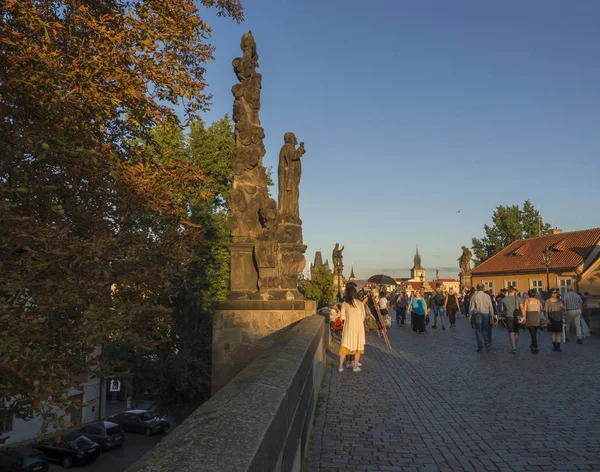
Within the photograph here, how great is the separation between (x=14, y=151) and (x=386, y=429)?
14.9ft

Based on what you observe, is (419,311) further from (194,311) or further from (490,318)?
(194,311)

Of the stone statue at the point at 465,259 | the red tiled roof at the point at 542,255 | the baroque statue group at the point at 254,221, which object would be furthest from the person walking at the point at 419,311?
the red tiled roof at the point at 542,255

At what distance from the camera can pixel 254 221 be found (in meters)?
9.90

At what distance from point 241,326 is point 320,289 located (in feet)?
92.3

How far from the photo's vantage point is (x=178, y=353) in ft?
79.0

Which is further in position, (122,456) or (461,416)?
(122,456)

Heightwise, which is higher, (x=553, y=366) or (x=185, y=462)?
(x=185, y=462)

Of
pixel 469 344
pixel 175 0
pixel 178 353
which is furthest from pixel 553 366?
pixel 178 353

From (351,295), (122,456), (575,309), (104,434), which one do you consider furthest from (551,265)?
(351,295)

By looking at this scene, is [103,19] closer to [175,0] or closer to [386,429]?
[175,0]

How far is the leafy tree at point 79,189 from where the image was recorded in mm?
4574

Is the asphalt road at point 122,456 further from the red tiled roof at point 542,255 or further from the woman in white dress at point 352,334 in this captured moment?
the red tiled roof at point 542,255

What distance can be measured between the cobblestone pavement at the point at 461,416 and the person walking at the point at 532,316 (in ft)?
4.52

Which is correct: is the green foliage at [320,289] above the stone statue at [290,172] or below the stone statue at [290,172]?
below
